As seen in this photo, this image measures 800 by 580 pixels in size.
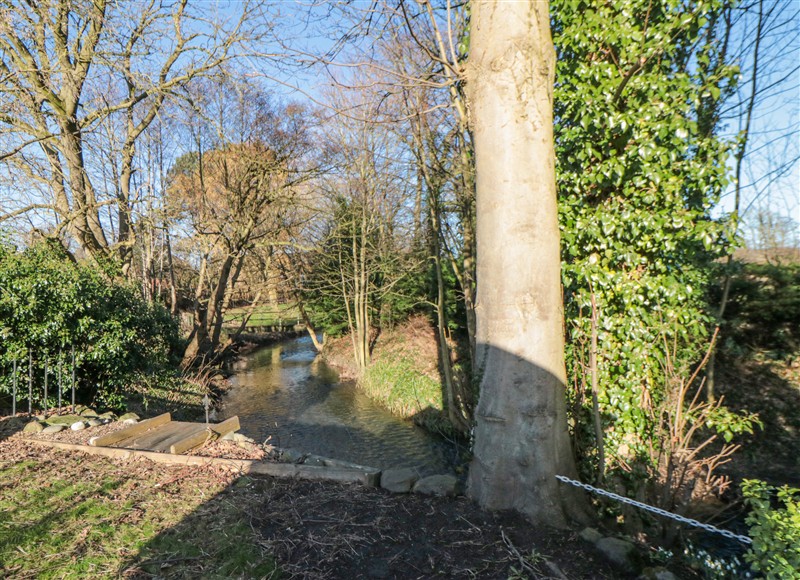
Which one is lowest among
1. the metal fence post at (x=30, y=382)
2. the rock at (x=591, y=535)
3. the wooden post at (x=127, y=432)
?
the rock at (x=591, y=535)

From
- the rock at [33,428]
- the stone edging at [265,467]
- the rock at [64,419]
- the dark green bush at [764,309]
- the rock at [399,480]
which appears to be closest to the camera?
the rock at [399,480]

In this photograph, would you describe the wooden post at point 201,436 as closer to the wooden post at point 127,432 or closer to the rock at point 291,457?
the wooden post at point 127,432

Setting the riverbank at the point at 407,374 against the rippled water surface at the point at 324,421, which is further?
the riverbank at the point at 407,374

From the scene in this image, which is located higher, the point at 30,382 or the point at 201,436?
the point at 30,382

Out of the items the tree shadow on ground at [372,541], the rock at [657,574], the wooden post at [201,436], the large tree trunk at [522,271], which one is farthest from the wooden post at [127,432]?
the rock at [657,574]

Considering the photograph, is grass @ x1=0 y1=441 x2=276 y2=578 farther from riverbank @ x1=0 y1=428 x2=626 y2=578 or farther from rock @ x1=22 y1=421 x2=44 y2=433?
rock @ x1=22 y1=421 x2=44 y2=433

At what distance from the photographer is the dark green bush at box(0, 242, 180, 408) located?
687 centimetres

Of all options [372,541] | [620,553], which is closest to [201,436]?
[372,541]

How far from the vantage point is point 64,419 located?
250 inches

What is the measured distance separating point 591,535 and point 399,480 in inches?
63.0

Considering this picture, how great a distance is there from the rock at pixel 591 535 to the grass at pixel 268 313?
1485cm

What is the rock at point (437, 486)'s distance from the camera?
388cm

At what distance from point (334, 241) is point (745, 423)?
13888 millimetres

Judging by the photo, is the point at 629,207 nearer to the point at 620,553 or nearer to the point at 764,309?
the point at 620,553
